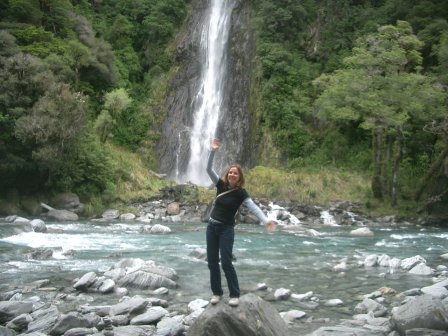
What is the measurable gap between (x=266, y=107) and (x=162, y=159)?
29.4 ft

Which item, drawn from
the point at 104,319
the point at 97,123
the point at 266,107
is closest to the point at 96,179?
the point at 97,123

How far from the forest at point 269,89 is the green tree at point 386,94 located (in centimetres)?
7

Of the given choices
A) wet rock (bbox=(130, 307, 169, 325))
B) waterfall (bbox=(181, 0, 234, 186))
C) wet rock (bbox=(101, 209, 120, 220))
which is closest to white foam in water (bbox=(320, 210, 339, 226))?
waterfall (bbox=(181, 0, 234, 186))

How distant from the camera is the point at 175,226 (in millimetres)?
23406

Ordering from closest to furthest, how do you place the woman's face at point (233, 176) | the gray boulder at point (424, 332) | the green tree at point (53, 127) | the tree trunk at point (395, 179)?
the woman's face at point (233, 176)
the gray boulder at point (424, 332)
the green tree at point (53, 127)
the tree trunk at point (395, 179)

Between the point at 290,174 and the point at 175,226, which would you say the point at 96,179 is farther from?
the point at 290,174

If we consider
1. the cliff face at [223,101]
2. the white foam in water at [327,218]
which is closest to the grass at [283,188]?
the white foam in water at [327,218]

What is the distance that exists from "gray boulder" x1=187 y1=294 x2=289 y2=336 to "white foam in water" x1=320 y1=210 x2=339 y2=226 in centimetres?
1986

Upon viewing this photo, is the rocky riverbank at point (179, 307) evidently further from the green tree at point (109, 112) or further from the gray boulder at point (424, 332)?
the green tree at point (109, 112)

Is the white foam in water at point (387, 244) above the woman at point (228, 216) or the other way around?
the other way around

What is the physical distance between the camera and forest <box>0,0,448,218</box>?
25.0m

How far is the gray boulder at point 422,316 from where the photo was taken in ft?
24.0

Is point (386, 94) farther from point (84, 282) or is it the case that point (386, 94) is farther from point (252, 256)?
point (84, 282)

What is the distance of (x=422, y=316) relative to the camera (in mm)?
7359
